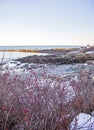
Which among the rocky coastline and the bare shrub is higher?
the bare shrub

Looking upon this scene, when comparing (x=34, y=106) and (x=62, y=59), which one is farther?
(x=62, y=59)

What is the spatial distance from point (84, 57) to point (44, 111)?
1375 centimetres

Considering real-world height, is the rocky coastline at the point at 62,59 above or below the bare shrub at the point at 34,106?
below

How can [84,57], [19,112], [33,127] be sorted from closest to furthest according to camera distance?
[33,127], [19,112], [84,57]

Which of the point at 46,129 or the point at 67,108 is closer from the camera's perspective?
the point at 46,129

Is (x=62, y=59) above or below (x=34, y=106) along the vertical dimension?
below

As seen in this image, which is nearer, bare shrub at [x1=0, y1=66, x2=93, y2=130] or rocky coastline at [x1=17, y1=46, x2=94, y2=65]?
→ bare shrub at [x1=0, y1=66, x2=93, y2=130]

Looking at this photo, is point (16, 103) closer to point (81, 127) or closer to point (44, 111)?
point (44, 111)

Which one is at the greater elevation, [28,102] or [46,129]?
[28,102]

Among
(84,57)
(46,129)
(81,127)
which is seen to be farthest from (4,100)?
(84,57)

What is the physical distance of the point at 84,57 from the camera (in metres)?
16.4

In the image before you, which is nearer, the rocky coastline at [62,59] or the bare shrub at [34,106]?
the bare shrub at [34,106]

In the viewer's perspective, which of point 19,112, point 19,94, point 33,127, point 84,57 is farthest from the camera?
point 84,57

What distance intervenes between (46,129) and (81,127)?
49cm
